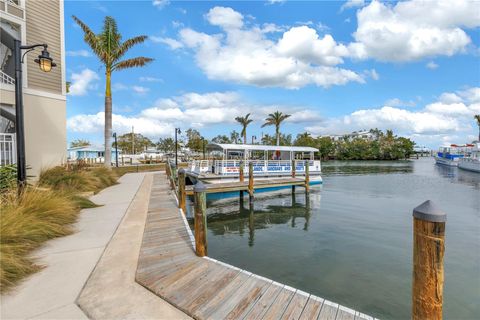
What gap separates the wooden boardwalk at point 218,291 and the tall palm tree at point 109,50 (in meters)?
16.1

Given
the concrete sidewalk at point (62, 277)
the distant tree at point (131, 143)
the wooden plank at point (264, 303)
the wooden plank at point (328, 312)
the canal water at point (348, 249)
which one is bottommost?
the canal water at point (348, 249)

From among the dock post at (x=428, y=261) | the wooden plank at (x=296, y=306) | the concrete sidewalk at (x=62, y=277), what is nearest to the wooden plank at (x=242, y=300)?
the wooden plank at (x=296, y=306)

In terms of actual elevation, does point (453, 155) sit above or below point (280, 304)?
above

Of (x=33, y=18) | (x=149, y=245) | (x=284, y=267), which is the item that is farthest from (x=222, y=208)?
(x=33, y=18)

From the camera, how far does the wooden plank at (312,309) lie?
304cm

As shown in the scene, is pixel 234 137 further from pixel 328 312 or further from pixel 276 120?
pixel 328 312

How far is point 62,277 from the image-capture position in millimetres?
3873

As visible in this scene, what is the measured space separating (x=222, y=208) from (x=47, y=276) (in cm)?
1057

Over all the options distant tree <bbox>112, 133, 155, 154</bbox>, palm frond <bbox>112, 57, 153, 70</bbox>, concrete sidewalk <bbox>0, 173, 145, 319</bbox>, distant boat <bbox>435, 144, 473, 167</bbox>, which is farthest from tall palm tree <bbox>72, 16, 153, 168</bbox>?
distant boat <bbox>435, 144, 473, 167</bbox>

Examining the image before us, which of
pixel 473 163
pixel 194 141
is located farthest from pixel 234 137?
pixel 473 163

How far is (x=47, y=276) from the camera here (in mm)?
3885

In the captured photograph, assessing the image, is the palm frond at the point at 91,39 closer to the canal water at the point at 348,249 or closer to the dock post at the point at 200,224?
the canal water at the point at 348,249

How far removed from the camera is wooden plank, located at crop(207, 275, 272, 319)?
3.11 metres

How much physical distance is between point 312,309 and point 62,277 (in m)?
3.66
